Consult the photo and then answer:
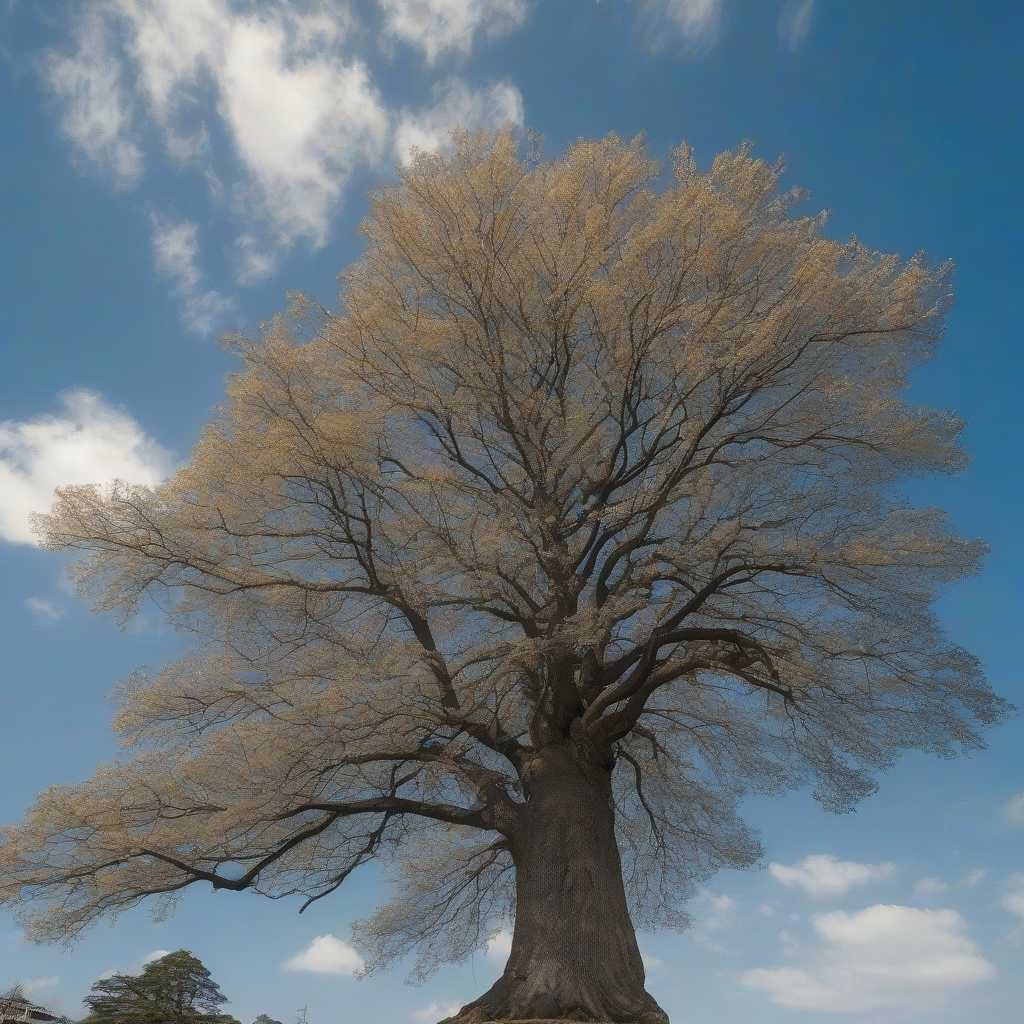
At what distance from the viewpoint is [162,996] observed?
16.1 m

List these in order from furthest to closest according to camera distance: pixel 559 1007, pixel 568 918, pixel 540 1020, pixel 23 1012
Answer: pixel 23 1012 < pixel 568 918 < pixel 559 1007 < pixel 540 1020

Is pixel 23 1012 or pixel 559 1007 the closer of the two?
pixel 559 1007

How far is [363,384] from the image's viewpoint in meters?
9.63

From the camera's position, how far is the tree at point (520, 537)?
8.62m

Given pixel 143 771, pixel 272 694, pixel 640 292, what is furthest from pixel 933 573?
pixel 143 771

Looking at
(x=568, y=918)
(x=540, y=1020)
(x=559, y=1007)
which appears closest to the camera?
(x=540, y=1020)

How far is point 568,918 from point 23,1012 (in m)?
13.8

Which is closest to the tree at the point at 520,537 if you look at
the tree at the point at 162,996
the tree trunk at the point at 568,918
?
the tree trunk at the point at 568,918

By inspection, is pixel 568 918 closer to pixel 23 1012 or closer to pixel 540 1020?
pixel 540 1020

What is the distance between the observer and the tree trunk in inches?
300

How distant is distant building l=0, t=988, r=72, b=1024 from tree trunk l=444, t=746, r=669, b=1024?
39.0 ft

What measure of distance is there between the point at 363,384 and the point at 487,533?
257cm

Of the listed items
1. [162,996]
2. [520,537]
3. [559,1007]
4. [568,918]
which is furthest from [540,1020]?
[162,996]

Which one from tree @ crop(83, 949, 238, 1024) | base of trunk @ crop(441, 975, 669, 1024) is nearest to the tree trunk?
base of trunk @ crop(441, 975, 669, 1024)
